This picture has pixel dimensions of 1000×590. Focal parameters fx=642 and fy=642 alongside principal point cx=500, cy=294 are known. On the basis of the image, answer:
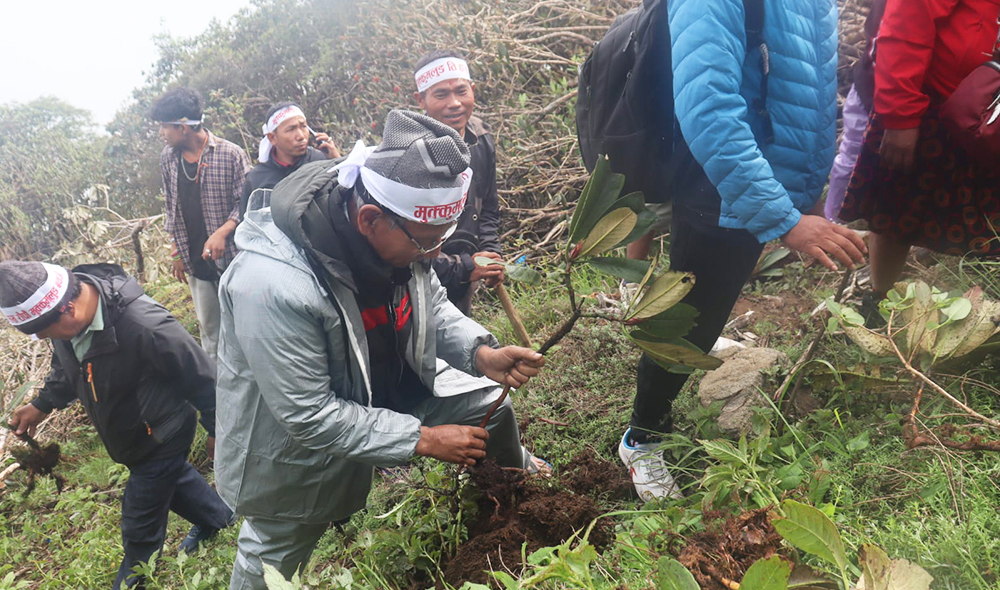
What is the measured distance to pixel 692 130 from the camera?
1653 mm

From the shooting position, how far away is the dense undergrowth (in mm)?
1479

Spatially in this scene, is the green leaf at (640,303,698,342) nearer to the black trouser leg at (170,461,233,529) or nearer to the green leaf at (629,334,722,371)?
the green leaf at (629,334,722,371)

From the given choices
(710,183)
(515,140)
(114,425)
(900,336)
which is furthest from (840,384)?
(515,140)

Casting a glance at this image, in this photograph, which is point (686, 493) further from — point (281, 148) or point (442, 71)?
point (281, 148)

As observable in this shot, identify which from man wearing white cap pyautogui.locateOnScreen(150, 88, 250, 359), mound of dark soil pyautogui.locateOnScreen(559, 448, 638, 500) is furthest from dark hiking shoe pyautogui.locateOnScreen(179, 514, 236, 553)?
mound of dark soil pyautogui.locateOnScreen(559, 448, 638, 500)

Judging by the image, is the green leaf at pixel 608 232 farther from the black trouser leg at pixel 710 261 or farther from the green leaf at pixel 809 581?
the green leaf at pixel 809 581

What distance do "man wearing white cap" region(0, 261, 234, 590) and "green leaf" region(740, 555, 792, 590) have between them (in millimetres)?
2632

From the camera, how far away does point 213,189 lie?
4395 millimetres

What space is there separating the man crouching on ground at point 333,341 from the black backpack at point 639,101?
0.46 m

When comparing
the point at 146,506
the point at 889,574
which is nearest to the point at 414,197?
the point at 889,574

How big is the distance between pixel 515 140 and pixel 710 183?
3380 millimetres

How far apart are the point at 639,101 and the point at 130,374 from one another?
93.7 inches

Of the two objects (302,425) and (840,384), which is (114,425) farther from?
(840,384)

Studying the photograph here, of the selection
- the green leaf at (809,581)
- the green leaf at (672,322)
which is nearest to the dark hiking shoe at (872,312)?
the green leaf at (672,322)
